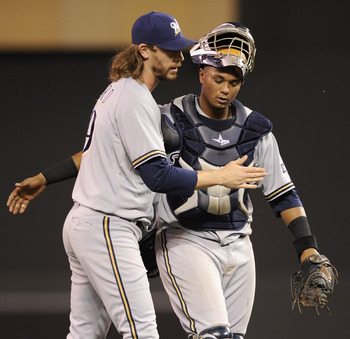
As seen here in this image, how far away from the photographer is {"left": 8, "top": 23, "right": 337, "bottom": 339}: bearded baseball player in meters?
2.75

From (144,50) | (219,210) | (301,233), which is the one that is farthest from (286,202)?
(144,50)

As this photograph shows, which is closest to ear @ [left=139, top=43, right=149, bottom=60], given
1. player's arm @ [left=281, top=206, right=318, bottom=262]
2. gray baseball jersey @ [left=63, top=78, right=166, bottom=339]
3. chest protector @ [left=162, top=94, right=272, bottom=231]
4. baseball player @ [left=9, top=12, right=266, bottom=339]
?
baseball player @ [left=9, top=12, right=266, bottom=339]

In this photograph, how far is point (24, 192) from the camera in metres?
3.12

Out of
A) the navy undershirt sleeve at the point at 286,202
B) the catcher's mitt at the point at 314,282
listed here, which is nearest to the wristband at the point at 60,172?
the navy undershirt sleeve at the point at 286,202

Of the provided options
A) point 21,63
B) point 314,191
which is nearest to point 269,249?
point 314,191

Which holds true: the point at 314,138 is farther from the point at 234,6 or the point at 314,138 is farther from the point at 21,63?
the point at 21,63

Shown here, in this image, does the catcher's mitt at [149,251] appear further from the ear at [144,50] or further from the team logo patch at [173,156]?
the ear at [144,50]

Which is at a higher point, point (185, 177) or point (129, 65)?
point (129, 65)

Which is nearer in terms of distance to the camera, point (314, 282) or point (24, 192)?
point (314, 282)

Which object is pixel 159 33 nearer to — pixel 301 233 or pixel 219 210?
pixel 219 210

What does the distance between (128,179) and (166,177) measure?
0.18 m

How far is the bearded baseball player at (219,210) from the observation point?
2.75 meters

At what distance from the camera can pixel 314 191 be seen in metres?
4.85

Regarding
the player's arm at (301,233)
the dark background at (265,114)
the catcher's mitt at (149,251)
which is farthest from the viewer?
the dark background at (265,114)
